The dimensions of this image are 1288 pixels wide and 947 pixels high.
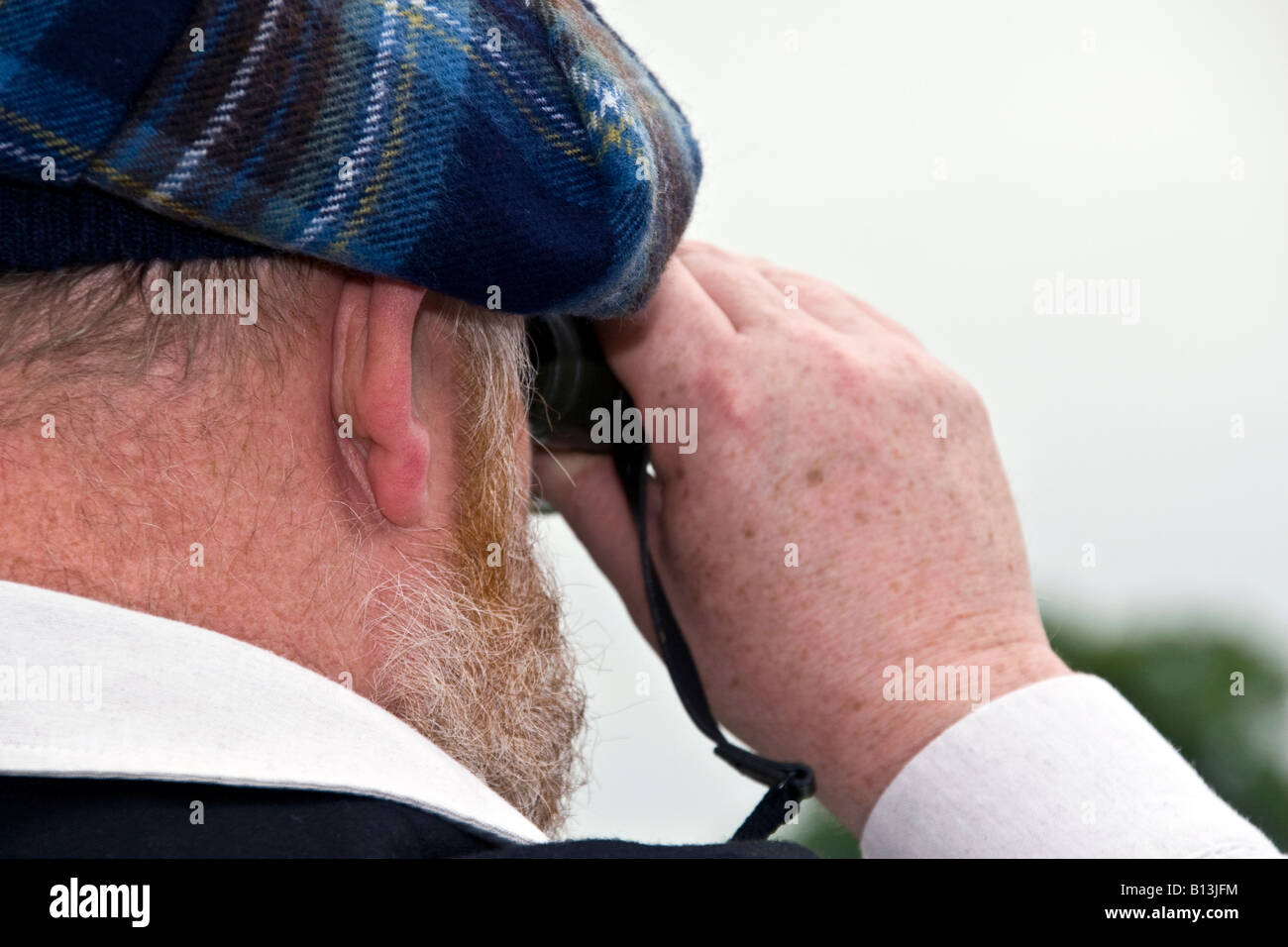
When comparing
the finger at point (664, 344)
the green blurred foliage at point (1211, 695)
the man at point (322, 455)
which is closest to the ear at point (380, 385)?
the man at point (322, 455)

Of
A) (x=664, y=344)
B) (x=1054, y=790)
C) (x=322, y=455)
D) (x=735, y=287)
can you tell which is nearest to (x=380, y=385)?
(x=322, y=455)

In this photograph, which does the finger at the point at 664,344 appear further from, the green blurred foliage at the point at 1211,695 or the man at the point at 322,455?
the green blurred foliage at the point at 1211,695

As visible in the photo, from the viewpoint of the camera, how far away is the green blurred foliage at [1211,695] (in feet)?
25.4

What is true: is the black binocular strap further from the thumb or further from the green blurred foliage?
the green blurred foliage

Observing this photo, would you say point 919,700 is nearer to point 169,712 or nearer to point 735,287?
point 735,287

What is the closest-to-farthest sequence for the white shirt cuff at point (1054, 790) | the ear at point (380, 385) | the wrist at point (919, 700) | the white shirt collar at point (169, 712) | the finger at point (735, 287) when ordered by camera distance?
the white shirt collar at point (169, 712), the ear at point (380, 385), the white shirt cuff at point (1054, 790), the wrist at point (919, 700), the finger at point (735, 287)

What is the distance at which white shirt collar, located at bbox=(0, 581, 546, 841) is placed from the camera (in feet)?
2.12

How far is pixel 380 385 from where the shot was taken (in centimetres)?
79

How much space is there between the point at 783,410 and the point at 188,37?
26.0 inches

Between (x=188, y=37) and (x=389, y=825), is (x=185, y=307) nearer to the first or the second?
(x=188, y=37)

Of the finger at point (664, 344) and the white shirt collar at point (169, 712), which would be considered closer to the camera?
the white shirt collar at point (169, 712)

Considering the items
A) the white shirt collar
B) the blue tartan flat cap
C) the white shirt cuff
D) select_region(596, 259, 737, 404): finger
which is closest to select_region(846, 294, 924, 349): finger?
select_region(596, 259, 737, 404): finger

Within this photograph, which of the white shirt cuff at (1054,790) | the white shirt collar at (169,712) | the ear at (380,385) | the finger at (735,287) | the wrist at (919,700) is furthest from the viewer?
the finger at (735,287)

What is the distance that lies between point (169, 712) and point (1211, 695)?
9078 millimetres
